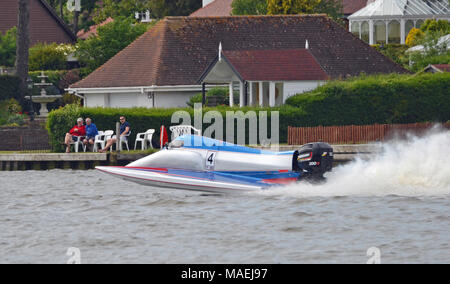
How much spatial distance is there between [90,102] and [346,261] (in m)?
34.3

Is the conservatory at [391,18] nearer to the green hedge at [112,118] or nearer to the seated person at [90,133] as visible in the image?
the green hedge at [112,118]

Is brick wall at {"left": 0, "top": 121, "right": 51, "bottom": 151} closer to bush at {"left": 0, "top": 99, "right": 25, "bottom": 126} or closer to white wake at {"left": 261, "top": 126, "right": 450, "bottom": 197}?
bush at {"left": 0, "top": 99, "right": 25, "bottom": 126}

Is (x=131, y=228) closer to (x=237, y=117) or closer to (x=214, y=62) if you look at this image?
(x=237, y=117)

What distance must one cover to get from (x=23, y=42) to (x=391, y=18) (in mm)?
30629

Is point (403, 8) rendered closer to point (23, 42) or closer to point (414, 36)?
point (414, 36)

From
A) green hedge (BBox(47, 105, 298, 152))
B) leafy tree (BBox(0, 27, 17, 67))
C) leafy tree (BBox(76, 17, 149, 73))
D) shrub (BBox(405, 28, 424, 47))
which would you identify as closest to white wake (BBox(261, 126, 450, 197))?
green hedge (BBox(47, 105, 298, 152))

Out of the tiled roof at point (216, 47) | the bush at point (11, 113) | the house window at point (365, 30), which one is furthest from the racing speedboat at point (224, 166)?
the house window at point (365, 30)

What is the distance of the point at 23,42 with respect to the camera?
53.5 meters

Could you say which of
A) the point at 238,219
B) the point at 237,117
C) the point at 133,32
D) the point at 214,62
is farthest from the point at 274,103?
the point at 238,219

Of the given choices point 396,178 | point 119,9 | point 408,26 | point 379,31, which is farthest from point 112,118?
point 119,9

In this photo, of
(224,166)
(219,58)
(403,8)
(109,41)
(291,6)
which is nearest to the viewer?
(224,166)

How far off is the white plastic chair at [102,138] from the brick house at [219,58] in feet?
26.3

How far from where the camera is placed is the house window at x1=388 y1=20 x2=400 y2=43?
75062mm
